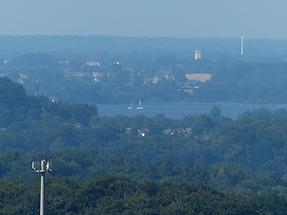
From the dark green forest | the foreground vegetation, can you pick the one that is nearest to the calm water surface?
the dark green forest

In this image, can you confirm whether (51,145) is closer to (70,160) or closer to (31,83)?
(70,160)

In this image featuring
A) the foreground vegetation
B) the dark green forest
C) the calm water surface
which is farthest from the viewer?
the calm water surface

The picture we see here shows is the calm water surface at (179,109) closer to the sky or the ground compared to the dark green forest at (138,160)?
closer to the ground

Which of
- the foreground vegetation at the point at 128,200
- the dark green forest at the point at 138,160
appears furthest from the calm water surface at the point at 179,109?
the foreground vegetation at the point at 128,200

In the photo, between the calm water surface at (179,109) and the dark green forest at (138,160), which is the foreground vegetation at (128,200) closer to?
the dark green forest at (138,160)

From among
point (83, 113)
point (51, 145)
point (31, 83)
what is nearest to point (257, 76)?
point (31, 83)

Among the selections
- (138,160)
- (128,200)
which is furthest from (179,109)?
(128,200)

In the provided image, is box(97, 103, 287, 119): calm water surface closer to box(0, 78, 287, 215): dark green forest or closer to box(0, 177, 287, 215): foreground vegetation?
box(0, 78, 287, 215): dark green forest

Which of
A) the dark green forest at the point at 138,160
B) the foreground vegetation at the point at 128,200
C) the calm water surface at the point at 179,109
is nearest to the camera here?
the foreground vegetation at the point at 128,200

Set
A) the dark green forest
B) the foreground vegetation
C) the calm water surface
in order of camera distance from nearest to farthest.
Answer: the foreground vegetation < the dark green forest < the calm water surface

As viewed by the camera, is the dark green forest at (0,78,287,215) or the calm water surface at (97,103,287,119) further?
the calm water surface at (97,103,287,119)
